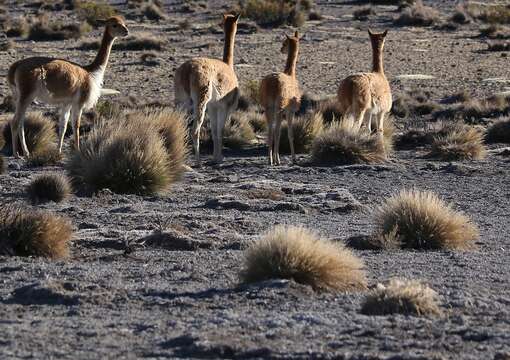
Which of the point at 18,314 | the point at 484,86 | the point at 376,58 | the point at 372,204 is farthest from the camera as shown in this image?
the point at 484,86

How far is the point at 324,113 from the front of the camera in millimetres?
24891

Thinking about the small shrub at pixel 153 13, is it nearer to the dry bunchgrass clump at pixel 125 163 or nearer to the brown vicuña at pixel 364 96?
the brown vicuña at pixel 364 96

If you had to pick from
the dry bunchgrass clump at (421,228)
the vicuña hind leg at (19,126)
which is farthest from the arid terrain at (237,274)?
the vicuña hind leg at (19,126)

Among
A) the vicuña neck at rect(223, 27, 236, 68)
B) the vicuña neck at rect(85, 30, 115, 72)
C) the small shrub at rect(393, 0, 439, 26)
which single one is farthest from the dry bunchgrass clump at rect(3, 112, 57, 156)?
the small shrub at rect(393, 0, 439, 26)

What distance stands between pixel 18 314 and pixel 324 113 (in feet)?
55.7

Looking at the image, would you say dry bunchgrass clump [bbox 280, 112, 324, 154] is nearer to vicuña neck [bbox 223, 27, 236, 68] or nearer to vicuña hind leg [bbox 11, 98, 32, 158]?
vicuña neck [bbox 223, 27, 236, 68]

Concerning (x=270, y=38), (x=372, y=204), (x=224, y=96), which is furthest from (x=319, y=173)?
(x=270, y=38)

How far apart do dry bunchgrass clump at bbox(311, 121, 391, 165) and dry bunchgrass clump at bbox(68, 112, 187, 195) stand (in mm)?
3932

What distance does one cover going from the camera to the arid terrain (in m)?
7.63

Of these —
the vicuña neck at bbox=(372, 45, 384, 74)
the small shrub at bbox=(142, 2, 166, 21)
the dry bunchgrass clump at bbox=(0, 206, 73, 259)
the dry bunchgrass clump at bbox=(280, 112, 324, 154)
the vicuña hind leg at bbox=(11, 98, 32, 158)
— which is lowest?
the small shrub at bbox=(142, 2, 166, 21)

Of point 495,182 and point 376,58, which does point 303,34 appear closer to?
point 376,58

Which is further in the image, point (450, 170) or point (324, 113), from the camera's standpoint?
point (324, 113)

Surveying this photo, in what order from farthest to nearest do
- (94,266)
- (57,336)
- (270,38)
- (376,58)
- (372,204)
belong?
(270,38), (376,58), (372,204), (94,266), (57,336)

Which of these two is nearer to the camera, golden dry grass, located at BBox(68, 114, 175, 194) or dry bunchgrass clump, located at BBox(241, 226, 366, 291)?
dry bunchgrass clump, located at BBox(241, 226, 366, 291)
